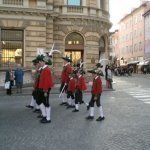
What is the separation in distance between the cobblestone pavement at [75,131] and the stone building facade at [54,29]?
14602mm

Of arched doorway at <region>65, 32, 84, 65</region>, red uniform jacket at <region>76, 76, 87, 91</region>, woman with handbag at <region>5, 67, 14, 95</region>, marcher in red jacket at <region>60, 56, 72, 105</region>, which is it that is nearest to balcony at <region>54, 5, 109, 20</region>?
arched doorway at <region>65, 32, 84, 65</region>

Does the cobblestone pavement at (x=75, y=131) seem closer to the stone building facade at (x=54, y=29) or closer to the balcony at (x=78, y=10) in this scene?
the stone building facade at (x=54, y=29)

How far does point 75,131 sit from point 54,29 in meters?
22.3

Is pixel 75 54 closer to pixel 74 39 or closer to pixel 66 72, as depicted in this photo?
pixel 74 39

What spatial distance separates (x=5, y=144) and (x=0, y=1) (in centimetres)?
2097

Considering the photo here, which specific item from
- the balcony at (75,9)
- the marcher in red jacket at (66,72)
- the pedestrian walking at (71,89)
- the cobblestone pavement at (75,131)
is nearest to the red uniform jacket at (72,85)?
the pedestrian walking at (71,89)

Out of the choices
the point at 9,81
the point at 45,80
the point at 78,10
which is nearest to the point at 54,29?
the point at 78,10

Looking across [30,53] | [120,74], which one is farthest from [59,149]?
[120,74]

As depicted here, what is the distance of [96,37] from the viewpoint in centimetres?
3453

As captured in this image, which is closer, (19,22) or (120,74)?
(19,22)

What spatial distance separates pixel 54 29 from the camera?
3300cm

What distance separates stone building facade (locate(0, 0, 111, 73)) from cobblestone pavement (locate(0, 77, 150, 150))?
14.6 m

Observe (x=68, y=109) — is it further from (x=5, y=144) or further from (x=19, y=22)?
(x=19, y=22)

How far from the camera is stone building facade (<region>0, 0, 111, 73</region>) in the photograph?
97.7ft
